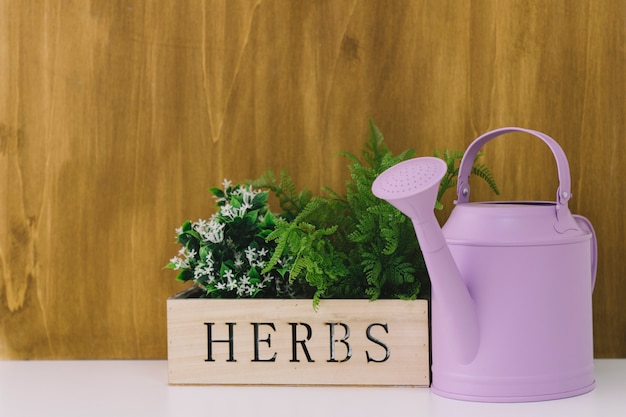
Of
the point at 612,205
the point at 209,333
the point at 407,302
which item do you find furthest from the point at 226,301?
the point at 612,205

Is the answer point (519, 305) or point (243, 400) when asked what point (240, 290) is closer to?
point (243, 400)

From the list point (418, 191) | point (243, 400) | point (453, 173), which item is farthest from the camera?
point (453, 173)

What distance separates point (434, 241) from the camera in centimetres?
87

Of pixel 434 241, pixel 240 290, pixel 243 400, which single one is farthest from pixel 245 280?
pixel 434 241

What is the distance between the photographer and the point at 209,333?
39.4 inches

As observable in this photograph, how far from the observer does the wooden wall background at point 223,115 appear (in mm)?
1134

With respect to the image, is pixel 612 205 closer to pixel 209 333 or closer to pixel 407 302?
pixel 407 302

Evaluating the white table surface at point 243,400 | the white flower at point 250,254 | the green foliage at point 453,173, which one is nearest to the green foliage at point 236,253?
the white flower at point 250,254

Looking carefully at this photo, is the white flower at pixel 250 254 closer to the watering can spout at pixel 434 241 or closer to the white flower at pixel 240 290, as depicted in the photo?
the white flower at pixel 240 290

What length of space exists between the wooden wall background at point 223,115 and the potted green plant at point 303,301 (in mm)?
140

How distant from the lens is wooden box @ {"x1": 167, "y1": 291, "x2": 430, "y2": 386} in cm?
98

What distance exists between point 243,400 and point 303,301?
0.14m

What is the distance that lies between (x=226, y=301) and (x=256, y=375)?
0.33ft

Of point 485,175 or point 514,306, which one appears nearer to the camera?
point 514,306
